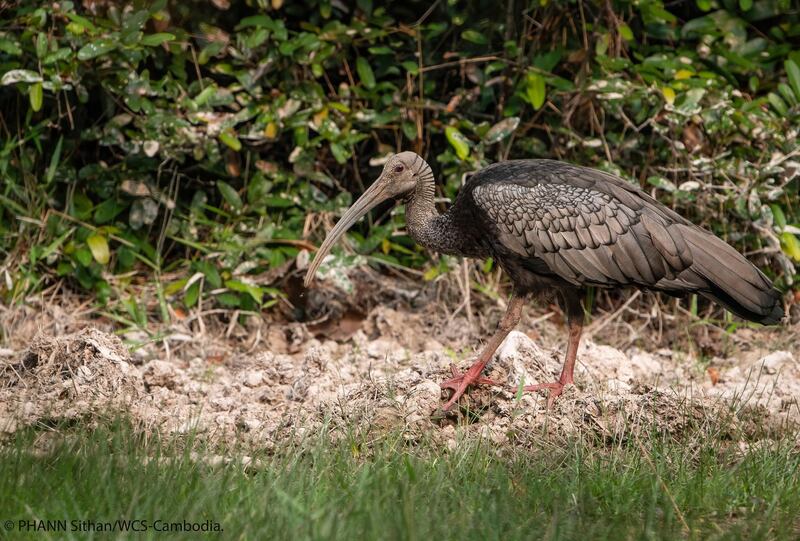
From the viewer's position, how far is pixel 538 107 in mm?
6969

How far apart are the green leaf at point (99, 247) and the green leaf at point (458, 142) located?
243cm

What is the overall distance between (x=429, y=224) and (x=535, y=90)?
5.41 feet

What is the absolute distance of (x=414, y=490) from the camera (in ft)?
12.2

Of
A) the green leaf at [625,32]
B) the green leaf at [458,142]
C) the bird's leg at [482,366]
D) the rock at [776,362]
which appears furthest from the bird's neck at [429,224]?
the green leaf at [625,32]

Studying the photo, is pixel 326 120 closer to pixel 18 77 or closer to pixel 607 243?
pixel 18 77

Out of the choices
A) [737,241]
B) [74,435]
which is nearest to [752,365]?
[737,241]

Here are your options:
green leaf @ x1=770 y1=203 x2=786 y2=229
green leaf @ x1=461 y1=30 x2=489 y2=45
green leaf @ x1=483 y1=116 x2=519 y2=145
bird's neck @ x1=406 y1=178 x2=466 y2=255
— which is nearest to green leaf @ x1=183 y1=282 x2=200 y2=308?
bird's neck @ x1=406 y1=178 x2=466 y2=255

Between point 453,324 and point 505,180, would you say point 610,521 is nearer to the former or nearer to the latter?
point 505,180

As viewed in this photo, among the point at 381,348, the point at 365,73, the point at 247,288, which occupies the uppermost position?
the point at 365,73

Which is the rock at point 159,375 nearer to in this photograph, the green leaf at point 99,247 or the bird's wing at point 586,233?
the green leaf at point 99,247

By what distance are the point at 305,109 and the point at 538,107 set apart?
5.29 ft

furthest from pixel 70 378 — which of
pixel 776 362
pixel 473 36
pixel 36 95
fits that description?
pixel 776 362

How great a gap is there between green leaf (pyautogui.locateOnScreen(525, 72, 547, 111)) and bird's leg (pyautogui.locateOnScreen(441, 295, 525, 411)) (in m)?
1.86

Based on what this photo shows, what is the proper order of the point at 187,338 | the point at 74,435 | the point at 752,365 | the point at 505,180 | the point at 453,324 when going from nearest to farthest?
the point at 74,435
the point at 505,180
the point at 752,365
the point at 187,338
the point at 453,324
